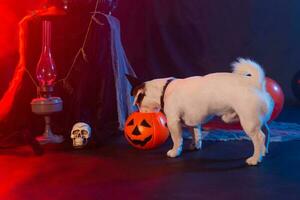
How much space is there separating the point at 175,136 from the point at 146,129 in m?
0.22

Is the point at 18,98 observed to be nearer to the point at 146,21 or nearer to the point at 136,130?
the point at 136,130

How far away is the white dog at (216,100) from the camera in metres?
2.67

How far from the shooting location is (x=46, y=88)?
11.0 feet

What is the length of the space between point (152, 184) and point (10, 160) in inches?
42.9

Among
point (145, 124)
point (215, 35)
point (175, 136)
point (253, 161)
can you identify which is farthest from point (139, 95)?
point (215, 35)

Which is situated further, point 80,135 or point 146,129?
point 80,135

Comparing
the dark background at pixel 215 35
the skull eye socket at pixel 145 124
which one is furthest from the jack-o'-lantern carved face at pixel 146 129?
the dark background at pixel 215 35

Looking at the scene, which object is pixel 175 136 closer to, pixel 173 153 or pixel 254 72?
pixel 173 153

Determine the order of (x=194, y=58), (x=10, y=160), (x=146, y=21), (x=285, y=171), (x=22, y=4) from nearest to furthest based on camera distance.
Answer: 1. (x=285, y=171)
2. (x=10, y=160)
3. (x=22, y=4)
4. (x=146, y=21)
5. (x=194, y=58)

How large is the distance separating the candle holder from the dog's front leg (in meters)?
0.96

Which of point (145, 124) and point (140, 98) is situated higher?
point (140, 98)

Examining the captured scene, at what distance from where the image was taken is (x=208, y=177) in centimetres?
250

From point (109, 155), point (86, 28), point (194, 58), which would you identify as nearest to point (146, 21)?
point (194, 58)

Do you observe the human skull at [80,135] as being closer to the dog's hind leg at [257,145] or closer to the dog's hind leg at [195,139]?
the dog's hind leg at [195,139]
